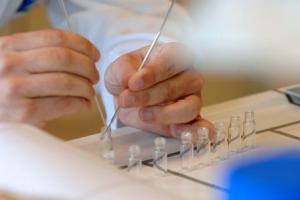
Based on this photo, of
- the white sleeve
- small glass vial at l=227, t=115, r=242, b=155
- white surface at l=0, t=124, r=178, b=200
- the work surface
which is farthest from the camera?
the white sleeve

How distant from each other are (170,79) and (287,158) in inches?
17.2

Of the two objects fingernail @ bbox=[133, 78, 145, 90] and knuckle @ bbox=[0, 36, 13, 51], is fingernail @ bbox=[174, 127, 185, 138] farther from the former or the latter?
knuckle @ bbox=[0, 36, 13, 51]

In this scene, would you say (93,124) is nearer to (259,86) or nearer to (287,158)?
(259,86)

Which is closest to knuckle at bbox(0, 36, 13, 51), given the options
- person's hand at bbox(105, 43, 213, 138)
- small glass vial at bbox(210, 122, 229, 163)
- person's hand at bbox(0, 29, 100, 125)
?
person's hand at bbox(0, 29, 100, 125)

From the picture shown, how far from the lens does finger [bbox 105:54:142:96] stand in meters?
0.69

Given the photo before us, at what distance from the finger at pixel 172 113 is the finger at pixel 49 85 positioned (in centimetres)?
7

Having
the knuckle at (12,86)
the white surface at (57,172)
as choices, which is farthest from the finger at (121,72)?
the white surface at (57,172)

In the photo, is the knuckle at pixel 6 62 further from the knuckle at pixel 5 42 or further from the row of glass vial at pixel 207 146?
the row of glass vial at pixel 207 146

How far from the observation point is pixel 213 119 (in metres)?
0.73

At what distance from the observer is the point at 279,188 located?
264mm

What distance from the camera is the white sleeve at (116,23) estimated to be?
0.88 meters

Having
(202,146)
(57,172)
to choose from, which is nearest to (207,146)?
(202,146)

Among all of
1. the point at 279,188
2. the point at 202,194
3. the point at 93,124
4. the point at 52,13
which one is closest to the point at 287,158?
the point at 279,188

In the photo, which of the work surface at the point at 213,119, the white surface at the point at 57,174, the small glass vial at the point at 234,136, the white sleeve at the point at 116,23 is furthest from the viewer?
the white sleeve at the point at 116,23
